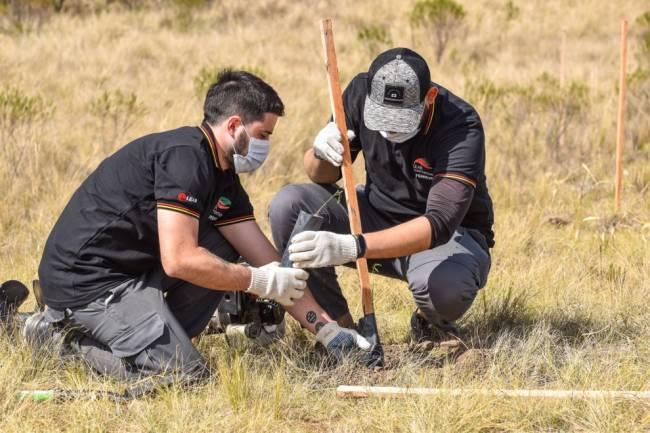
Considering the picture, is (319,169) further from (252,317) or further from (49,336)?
(49,336)

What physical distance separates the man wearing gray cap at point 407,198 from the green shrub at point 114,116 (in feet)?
12.3

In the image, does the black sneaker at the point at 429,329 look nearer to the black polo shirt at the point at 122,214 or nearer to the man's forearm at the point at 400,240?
the man's forearm at the point at 400,240

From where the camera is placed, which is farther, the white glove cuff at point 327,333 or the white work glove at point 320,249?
the white glove cuff at point 327,333

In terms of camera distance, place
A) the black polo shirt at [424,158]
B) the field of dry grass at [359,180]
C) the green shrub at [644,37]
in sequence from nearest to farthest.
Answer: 1. the field of dry grass at [359,180]
2. the black polo shirt at [424,158]
3. the green shrub at [644,37]

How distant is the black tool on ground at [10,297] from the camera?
12.9 feet

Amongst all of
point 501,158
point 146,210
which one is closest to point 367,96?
point 146,210

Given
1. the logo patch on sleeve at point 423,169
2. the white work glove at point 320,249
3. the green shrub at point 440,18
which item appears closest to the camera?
the white work glove at point 320,249

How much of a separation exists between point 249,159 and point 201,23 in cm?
1423

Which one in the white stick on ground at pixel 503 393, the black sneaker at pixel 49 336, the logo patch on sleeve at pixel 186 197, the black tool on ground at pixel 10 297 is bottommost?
the white stick on ground at pixel 503 393

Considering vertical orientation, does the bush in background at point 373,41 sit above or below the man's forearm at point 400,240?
above

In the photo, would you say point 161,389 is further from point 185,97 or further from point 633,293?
point 185,97

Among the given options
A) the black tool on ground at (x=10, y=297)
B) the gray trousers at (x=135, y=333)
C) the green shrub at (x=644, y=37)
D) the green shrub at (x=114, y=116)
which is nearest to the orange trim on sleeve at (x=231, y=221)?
the gray trousers at (x=135, y=333)

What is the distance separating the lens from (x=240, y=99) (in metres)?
3.60

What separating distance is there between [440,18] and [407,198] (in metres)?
11.5
